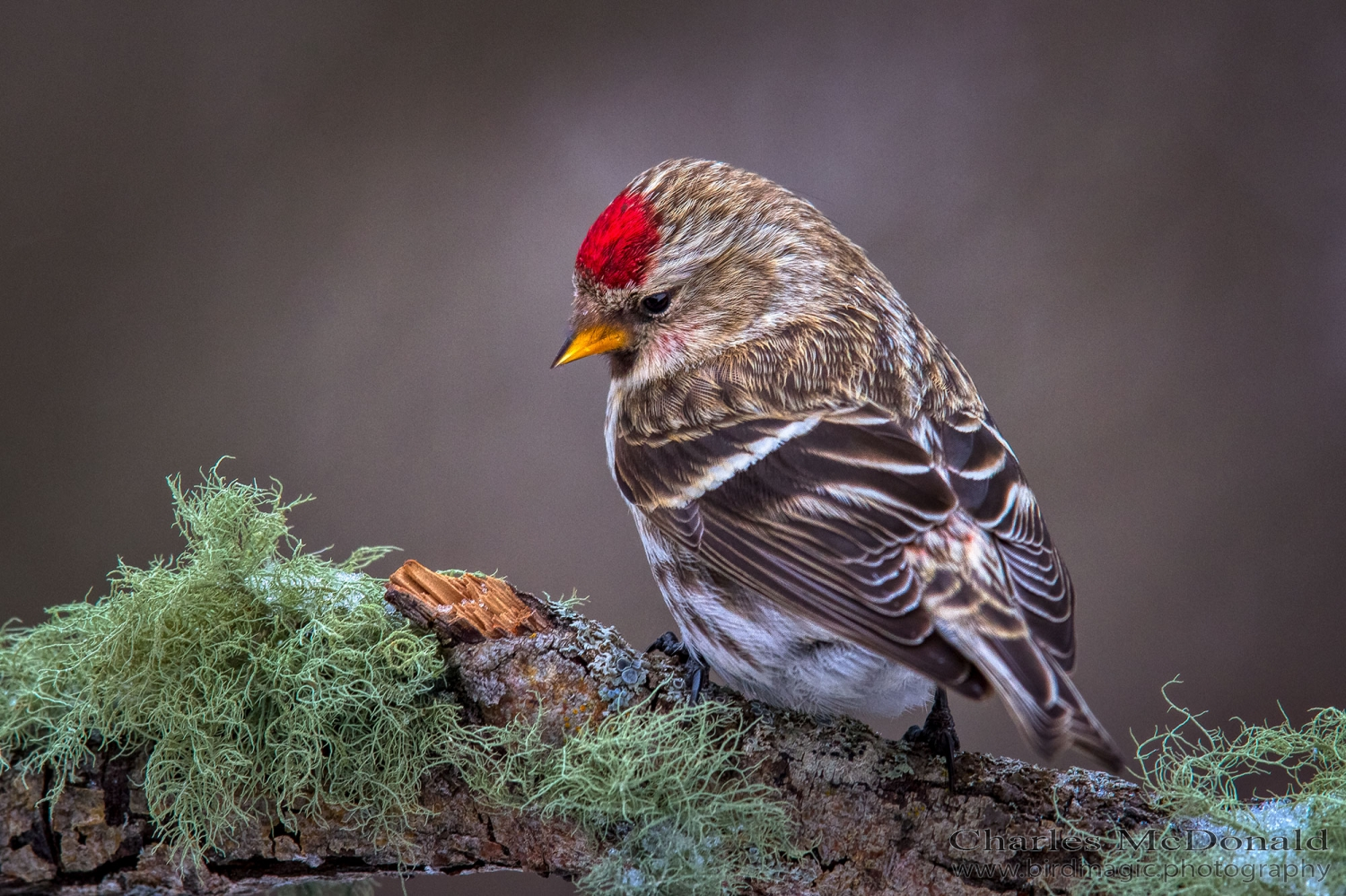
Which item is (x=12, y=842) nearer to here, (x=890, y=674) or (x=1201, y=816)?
(x=890, y=674)

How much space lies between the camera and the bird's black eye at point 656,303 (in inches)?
53.6

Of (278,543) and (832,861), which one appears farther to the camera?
(278,543)

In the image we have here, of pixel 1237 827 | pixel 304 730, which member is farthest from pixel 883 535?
pixel 304 730

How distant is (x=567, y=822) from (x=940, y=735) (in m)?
0.43

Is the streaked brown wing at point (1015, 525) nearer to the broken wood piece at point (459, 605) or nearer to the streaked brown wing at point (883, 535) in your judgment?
the streaked brown wing at point (883, 535)

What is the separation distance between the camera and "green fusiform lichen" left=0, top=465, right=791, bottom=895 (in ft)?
3.58

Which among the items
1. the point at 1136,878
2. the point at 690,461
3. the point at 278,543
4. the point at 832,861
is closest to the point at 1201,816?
the point at 1136,878

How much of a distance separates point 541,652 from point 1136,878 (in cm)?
66

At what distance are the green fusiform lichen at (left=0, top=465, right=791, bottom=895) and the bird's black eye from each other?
1.56 feet

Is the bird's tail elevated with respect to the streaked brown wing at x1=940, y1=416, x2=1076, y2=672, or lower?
lower

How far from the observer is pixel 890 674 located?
3.80 feet

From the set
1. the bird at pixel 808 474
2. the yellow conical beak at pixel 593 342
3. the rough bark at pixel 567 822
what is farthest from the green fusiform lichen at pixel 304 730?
the yellow conical beak at pixel 593 342

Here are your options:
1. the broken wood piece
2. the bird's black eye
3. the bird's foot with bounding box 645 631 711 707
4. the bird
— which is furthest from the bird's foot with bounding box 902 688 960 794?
the bird's black eye

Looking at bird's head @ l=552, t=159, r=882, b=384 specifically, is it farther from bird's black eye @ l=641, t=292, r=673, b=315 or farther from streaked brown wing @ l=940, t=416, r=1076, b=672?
streaked brown wing @ l=940, t=416, r=1076, b=672
